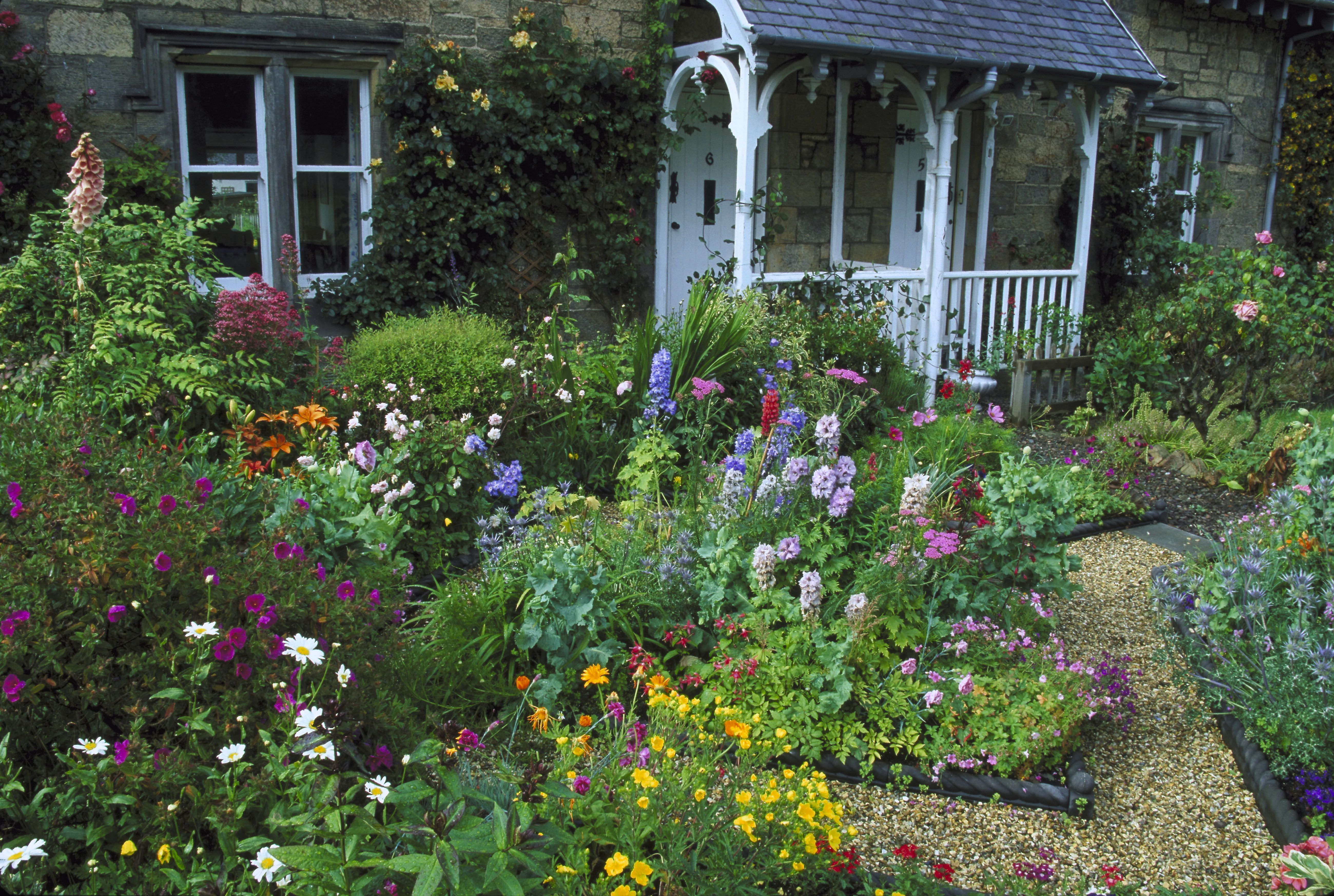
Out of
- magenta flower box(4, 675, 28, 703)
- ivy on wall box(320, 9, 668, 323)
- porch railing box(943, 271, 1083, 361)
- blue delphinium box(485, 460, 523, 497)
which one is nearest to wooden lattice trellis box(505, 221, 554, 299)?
ivy on wall box(320, 9, 668, 323)

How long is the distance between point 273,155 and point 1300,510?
5761 mm

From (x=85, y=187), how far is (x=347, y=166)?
2382mm

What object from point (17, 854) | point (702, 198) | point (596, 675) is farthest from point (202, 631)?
point (702, 198)

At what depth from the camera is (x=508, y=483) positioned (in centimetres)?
402

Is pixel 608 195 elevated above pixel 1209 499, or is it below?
above

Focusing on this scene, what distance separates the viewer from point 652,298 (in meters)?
7.78

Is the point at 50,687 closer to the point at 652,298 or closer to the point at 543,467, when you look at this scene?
the point at 543,467

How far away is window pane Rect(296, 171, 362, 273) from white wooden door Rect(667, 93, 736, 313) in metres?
2.33

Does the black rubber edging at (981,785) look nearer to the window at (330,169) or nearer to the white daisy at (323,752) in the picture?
the white daisy at (323,752)

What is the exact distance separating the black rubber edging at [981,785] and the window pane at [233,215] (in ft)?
16.1

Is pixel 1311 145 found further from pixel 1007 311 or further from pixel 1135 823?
pixel 1135 823

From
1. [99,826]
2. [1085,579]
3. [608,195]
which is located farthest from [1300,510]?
[608,195]

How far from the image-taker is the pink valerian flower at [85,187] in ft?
14.4

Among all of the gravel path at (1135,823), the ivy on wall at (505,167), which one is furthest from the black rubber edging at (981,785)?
the ivy on wall at (505,167)
